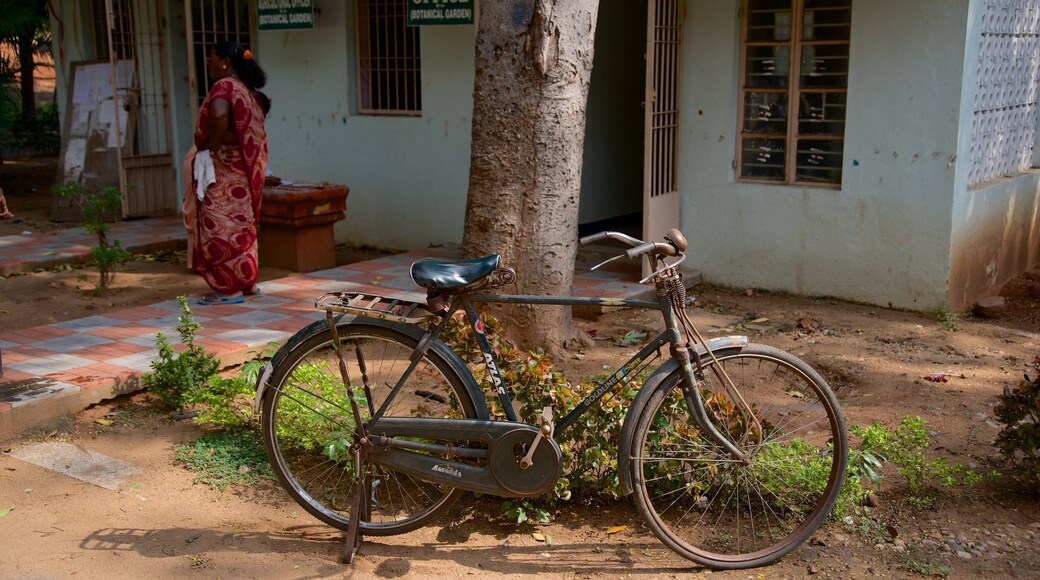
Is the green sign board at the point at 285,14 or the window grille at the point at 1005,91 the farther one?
the green sign board at the point at 285,14

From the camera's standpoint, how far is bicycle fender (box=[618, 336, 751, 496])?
134 inches

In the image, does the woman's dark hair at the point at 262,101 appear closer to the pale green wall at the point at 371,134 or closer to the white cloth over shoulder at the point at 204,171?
the white cloth over shoulder at the point at 204,171

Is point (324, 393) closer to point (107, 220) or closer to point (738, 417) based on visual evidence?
point (738, 417)

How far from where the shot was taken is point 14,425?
4.55 m

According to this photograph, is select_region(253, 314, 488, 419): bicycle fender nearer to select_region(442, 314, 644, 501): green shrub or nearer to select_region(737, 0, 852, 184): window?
select_region(442, 314, 644, 501): green shrub

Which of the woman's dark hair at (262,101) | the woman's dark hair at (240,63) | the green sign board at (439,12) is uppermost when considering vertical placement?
the green sign board at (439,12)

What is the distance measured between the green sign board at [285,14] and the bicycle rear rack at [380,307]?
6652mm

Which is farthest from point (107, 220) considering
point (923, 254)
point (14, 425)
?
point (923, 254)

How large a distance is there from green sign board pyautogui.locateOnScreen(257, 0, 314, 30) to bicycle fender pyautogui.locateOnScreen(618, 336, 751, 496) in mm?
7233

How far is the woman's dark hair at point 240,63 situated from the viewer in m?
6.61

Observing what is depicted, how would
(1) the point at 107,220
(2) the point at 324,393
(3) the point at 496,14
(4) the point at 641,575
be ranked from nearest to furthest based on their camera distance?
(4) the point at 641,575
(2) the point at 324,393
(3) the point at 496,14
(1) the point at 107,220

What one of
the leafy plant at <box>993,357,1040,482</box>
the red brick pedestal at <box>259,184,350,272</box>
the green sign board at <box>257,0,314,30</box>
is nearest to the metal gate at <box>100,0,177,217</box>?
the green sign board at <box>257,0,314,30</box>

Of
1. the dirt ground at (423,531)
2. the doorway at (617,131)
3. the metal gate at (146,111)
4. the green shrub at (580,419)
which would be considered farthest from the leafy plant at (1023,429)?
the metal gate at (146,111)

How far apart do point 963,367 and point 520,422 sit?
3.70 metres
